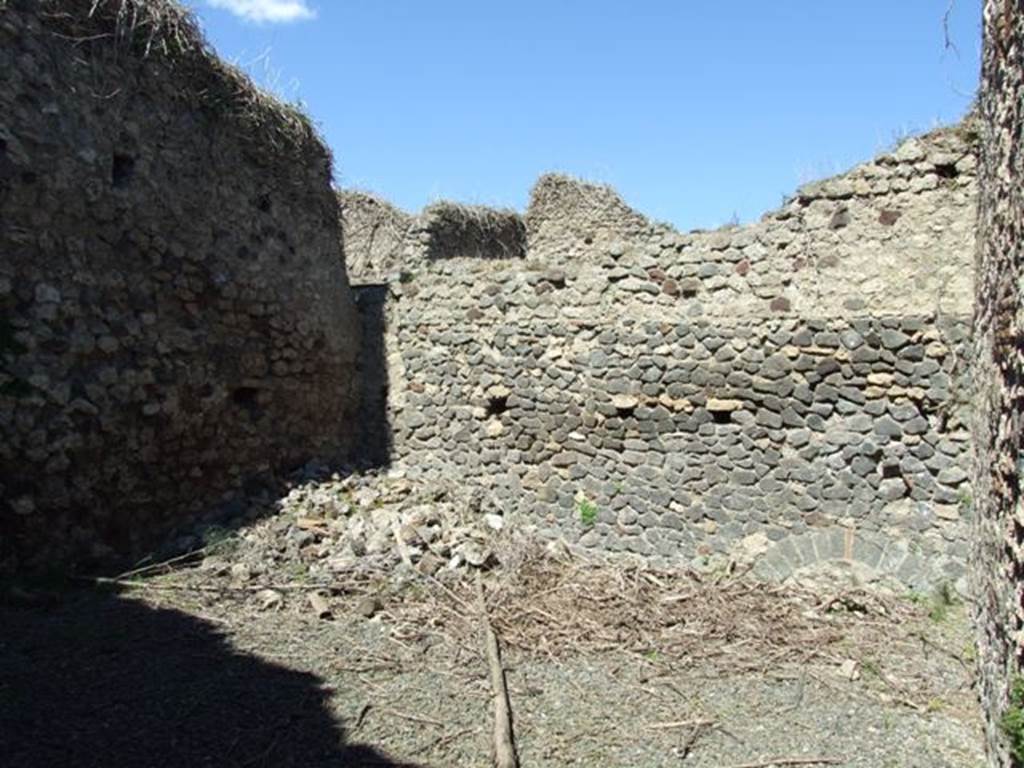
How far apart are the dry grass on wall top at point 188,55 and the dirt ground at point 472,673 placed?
13.0 ft

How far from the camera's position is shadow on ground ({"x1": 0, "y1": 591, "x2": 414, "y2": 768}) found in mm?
3812

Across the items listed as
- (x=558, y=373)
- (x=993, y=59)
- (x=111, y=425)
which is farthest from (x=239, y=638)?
(x=993, y=59)

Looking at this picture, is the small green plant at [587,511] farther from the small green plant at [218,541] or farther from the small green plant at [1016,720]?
the small green plant at [1016,720]

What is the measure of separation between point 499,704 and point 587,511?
3.49m

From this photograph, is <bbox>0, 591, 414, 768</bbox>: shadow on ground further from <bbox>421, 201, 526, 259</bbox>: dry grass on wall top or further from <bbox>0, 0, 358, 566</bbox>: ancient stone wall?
<bbox>421, 201, 526, 259</bbox>: dry grass on wall top

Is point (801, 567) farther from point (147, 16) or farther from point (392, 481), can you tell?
point (147, 16)

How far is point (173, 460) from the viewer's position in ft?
22.8

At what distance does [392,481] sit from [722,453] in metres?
3.29

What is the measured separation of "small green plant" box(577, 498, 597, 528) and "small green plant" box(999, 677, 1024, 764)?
15.4 ft

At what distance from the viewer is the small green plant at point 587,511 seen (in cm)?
785

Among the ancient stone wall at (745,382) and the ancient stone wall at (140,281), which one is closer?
the ancient stone wall at (140,281)

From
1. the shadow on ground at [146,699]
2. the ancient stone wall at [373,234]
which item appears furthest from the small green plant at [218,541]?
the ancient stone wall at [373,234]

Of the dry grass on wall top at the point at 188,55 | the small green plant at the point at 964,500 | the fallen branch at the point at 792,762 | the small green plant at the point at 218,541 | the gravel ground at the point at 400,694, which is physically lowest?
the fallen branch at the point at 792,762

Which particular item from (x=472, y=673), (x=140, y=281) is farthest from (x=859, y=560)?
(x=140, y=281)
